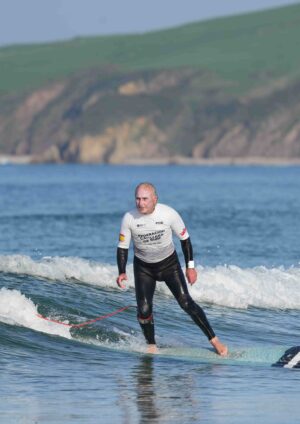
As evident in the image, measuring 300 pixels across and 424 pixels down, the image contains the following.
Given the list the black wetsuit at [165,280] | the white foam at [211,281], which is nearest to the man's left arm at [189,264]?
the black wetsuit at [165,280]

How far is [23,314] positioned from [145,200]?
3.79m

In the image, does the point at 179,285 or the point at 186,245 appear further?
the point at 179,285

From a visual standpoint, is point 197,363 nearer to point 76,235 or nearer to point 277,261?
point 277,261

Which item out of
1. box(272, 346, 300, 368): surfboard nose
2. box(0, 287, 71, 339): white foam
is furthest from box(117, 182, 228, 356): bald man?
box(0, 287, 71, 339): white foam

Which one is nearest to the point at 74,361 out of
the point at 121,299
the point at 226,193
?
the point at 121,299

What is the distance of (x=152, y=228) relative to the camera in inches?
592

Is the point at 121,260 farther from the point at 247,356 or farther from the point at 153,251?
the point at 247,356

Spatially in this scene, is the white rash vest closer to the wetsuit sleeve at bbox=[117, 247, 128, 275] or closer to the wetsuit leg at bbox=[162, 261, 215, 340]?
the wetsuit sleeve at bbox=[117, 247, 128, 275]

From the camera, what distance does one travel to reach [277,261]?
3412 centimetres

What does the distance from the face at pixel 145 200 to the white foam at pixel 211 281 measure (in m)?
7.59

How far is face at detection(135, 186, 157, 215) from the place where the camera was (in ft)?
48.1

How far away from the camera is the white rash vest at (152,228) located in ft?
49.3

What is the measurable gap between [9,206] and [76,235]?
67.4ft

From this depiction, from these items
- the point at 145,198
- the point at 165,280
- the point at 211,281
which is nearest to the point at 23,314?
the point at 165,280
